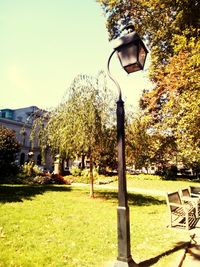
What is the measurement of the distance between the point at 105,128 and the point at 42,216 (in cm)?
554

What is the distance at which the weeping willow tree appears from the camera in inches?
510

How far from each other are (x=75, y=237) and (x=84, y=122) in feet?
21.9

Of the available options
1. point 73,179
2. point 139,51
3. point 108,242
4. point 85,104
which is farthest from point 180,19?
point 73,179

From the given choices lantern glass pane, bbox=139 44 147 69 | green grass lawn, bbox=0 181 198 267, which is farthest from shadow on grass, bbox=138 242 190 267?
lantern glass pane, bbox=139 44 147 69

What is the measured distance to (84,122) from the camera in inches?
510

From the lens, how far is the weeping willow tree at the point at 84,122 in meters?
13.0

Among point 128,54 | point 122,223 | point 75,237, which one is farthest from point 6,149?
point 128,54

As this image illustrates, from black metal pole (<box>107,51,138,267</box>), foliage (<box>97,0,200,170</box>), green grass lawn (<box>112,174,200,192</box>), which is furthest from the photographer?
green grass lawn (<box>112,174,200,192</box>)

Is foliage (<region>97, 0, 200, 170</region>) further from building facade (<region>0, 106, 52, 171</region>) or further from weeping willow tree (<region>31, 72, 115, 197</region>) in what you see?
building facade (<region>0, 106, 52, 171</region>)

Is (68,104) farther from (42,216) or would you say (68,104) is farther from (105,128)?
(42,216)

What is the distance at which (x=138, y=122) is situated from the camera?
15086 millimetres

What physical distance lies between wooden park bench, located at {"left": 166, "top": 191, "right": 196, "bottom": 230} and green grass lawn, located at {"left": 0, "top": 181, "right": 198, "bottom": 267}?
39cm

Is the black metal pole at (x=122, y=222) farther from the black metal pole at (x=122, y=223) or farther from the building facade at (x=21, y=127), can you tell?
the building facade at (x=21, y=127)

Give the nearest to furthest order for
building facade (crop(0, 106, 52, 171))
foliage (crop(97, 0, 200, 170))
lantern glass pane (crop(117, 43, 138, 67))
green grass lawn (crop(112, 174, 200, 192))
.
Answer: lantern glass pane (crop(117, 43, 138, 67)), foliage (crop(97, 0, 200, 170)), green grass lawn (crop(112, 174, 200, 192)), building facade (crop(0, 106, 52, 171))
